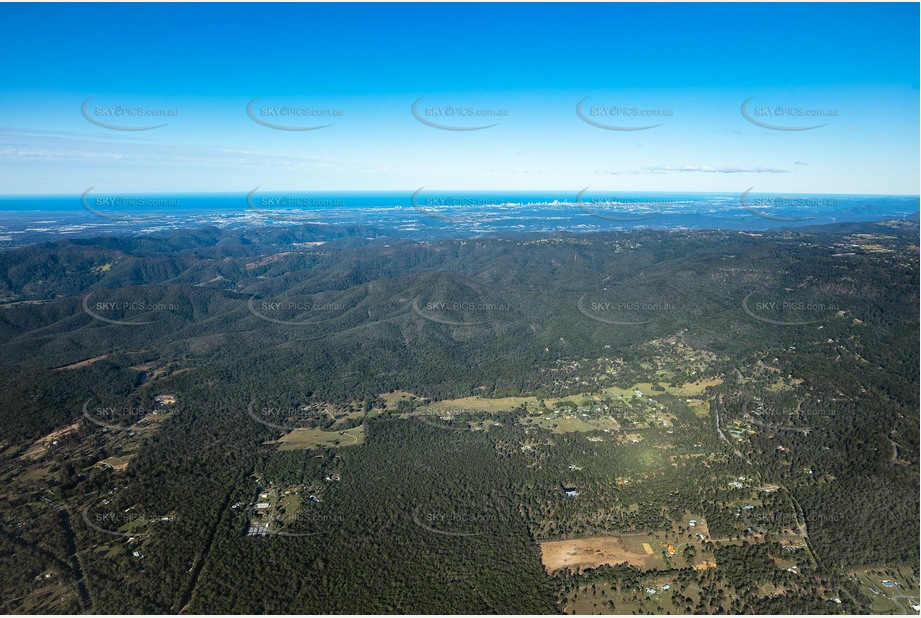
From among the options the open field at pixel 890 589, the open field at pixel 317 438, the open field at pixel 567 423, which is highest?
the open field at pixel 567 423

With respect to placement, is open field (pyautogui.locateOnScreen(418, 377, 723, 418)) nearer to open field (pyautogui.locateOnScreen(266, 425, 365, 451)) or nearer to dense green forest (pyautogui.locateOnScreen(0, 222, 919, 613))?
dense green forest (pyautogui.locateOnScreen(0, 222, 919, 613))

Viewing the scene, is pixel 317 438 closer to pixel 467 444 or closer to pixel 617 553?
pixel 467 444

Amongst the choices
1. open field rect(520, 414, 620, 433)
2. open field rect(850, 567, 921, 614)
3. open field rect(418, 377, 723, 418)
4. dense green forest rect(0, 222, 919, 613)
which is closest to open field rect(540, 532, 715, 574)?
Answer: dense green forest rect(0, 222, 919, 613)

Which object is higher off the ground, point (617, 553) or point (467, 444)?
point (467, 444)

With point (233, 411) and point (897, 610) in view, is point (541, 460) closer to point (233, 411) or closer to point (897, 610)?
point (897, 610)

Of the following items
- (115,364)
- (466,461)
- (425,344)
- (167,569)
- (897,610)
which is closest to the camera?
(897,610)

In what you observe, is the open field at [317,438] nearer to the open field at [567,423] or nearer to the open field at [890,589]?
the open field at [567,423]

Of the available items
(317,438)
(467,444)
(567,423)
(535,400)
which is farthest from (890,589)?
(317,438)

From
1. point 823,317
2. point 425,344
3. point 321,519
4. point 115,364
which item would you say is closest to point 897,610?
point 321,519

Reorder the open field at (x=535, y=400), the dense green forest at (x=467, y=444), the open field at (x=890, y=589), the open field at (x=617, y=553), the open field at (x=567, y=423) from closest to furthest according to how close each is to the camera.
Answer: the open field at (x=890, y=589), the dense green forest at (x=467, y=444), the open field at (x=617, y=553), the open field at (x=567, y=423), the open field at (x=535, y=400)

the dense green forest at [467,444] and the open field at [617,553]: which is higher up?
the dense green forest at [467,444]

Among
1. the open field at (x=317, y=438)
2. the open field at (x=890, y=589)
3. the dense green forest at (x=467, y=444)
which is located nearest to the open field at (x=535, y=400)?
the dense green forest at (x=467, y=444)
